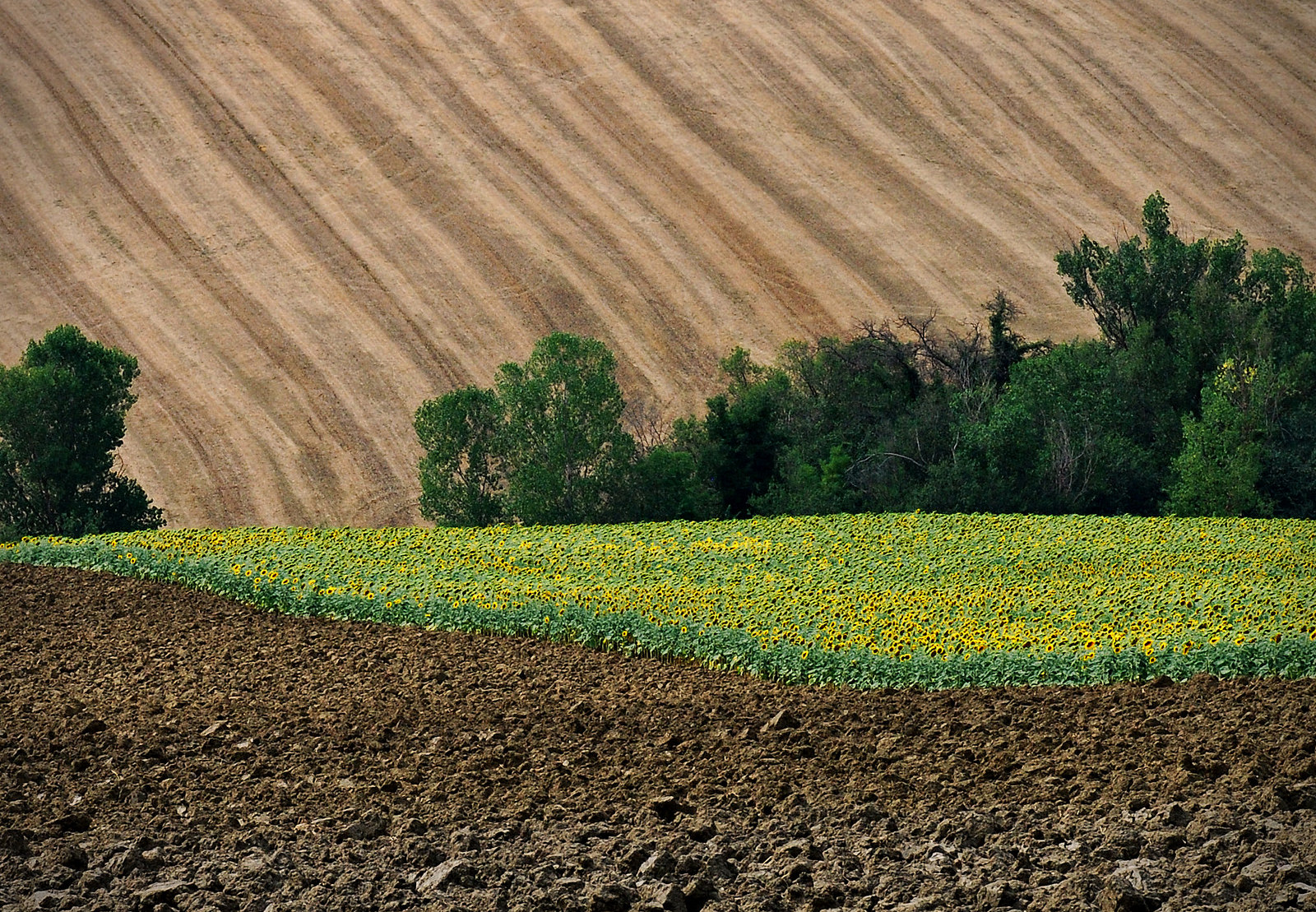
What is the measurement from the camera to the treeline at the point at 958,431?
34.2 metres

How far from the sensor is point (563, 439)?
114 ft

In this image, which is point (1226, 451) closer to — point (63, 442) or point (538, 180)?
point (63, 442)

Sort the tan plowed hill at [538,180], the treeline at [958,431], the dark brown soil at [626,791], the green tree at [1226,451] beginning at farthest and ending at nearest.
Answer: the tan plowed hill at [538,180] < the treeline at [958,431] < the green tree at [1226,451] < the dark brown soil at [626,791]

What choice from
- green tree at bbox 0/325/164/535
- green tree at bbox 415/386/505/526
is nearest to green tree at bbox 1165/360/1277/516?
green tree at bbox 415/386/505/526

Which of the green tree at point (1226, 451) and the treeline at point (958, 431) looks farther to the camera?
the treeline at point (958, 431)

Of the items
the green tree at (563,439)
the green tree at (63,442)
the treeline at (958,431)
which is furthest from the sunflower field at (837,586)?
the green tree at (63,442)

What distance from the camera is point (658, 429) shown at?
43.7 metres

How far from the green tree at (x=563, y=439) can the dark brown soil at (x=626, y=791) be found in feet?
47.7

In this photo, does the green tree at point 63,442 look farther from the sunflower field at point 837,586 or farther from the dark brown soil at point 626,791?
the dark brown soil at point 626,791

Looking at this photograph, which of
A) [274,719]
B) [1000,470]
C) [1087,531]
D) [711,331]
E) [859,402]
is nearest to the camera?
[274,719]

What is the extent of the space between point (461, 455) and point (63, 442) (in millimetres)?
9575

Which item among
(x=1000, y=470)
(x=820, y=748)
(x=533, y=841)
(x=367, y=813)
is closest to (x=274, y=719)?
(x=367, y=813)

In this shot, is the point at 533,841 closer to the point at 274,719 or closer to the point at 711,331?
the point at 274,719

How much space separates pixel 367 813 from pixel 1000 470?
2367 cm
